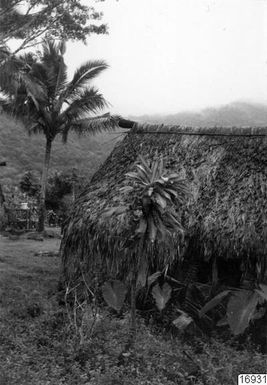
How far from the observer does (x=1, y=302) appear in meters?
7.93

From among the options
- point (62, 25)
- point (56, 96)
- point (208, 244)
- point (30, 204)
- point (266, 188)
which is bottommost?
point (30, 204)

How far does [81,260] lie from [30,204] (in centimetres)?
1311

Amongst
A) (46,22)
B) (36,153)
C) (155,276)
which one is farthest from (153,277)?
(36,153)

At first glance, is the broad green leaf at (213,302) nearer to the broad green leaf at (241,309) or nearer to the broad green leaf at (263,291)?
the broad green leaf at (241,309)

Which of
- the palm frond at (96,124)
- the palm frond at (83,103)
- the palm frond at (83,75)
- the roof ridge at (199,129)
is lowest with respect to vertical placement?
the roof ridge at (199,129)

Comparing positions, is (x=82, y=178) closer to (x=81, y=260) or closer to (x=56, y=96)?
(x=56, y=96)

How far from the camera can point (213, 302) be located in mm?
6680

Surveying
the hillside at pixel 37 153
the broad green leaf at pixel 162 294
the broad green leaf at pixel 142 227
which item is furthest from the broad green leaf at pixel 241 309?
the hillside at pixel 37 153

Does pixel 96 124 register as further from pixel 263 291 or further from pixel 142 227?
pixel 142 227

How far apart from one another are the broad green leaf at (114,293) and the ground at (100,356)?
222 millimetres

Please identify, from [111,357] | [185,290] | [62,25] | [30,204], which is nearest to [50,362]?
[111,357]

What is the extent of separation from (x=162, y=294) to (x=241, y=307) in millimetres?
1283

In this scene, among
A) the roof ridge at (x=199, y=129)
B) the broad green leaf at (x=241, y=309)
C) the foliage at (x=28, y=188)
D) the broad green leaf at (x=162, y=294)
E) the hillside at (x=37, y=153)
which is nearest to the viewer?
the broad green leaf at (x=241, y=309)

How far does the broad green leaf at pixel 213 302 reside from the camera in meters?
6.61
